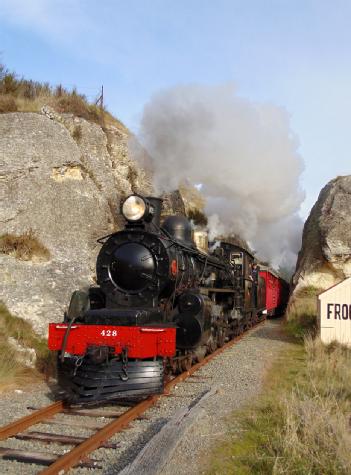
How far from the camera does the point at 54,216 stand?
47.0 feet

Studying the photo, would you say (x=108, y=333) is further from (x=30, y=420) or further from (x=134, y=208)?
(x=134, y=208)

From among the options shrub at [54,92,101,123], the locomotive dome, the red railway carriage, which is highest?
shrub at [54,92,101,123]

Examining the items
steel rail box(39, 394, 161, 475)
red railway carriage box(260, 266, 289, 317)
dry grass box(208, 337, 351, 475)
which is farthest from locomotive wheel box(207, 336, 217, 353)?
red railway carriage box(260, 266, 289, 317)

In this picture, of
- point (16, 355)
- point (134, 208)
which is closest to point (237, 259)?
point (134, 208)

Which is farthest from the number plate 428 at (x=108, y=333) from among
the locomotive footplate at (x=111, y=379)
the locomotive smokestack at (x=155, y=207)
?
the locomotive smokestack at (x=155, y=207)

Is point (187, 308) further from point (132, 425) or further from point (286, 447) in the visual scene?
point (286, 447)

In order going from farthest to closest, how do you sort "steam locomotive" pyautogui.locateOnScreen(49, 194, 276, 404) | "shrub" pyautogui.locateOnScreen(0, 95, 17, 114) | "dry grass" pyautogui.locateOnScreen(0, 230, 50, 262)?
"shrub" pyautogui.locateOnScreen(0, 95, 17, 114) → "dry grass" pyautogui.locateOnScreen(0, 230, 50, 262) → "steam locomotive" pyautogui.locateOnScreen(49, 194, 276, 404)

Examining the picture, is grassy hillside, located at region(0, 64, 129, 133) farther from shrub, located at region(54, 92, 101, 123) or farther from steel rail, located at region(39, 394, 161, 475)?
steel rail, located at region(39, 394, 161, 475)

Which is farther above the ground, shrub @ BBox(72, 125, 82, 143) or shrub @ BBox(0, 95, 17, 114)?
shrub @ BBox(0, 95, 17, 114)

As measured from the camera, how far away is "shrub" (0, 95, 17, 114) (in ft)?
52.2

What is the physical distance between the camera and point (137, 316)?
6.97 m

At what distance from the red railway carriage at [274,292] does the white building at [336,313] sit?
27.1 feet

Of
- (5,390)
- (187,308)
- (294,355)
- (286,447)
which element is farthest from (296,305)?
(286,447)

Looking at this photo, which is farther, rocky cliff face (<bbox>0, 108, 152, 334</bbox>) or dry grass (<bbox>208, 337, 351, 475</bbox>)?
rocky cliff face (<bbox>0, 108, 152, 334</bbox>)
